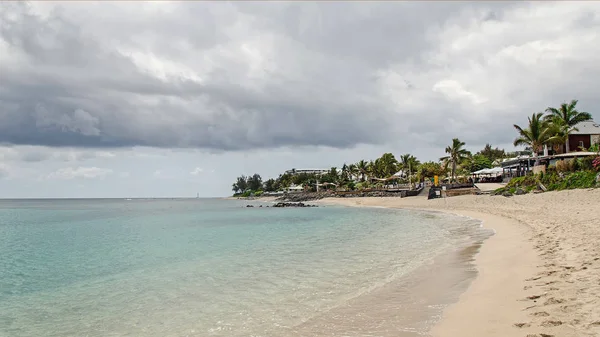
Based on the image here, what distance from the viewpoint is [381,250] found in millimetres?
16344

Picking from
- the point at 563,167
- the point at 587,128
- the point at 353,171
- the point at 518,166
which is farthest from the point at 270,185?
the point at 563,167

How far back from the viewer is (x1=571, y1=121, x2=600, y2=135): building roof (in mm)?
50031

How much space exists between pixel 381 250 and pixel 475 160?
7483cm

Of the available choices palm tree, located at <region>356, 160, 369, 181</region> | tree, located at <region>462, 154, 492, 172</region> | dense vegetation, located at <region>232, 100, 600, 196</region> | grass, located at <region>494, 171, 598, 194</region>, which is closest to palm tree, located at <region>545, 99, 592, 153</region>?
dense vegetation, located at <region>232, 100, 600, 196</region>

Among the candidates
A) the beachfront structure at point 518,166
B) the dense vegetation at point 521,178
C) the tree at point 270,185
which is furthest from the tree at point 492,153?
the tree at point 270,185

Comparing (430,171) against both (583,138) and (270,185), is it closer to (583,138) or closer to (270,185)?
(583,138)

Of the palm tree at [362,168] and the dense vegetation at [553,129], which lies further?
the palm tree at [362,168]

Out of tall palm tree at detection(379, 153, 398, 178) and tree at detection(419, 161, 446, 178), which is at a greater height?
tall palm tree at detection(379, 153, 398, 178)

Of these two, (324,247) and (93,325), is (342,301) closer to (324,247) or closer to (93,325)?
(93,325)

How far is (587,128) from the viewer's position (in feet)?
168

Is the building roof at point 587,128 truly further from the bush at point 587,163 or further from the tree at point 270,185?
the tree at point 270,185

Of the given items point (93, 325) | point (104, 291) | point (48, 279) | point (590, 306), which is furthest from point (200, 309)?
point (48, 279)

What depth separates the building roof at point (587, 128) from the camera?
50.0 metres

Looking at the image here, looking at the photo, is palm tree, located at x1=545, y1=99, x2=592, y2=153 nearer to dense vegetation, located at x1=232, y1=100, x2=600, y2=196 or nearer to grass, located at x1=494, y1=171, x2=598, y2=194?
dense vegetation, located at x1=232, y1=100, x2=600, y2=196
